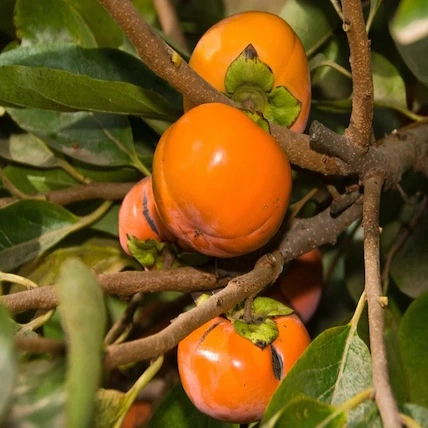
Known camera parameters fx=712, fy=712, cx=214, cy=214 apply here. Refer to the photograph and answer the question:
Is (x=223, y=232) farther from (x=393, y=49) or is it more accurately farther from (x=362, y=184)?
(x=393, y=49)

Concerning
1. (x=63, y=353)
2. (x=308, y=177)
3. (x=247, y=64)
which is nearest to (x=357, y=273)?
(x=308, y=177)

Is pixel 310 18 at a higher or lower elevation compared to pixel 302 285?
higher

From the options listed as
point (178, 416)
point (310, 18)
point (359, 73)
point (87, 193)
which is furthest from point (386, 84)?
point (178, 416)

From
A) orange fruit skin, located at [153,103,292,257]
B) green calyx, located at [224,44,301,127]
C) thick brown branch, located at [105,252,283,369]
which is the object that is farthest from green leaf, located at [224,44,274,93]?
thick brown branch, located at [105,252,283,369]

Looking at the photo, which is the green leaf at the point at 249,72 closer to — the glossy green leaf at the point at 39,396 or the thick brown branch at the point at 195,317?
the thick brown branch at the point at 195,317

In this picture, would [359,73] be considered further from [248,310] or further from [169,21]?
[169,21]

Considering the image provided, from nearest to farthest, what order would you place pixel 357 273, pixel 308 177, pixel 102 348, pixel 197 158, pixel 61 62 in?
1. pixel 102 348
2. pixel 197 158
3. pixel 61 62
4. pixel 308 177
5. pixel 357 273

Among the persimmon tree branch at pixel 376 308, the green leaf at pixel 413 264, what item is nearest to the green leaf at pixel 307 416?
the persimmon tree branch at pixel 376 308
